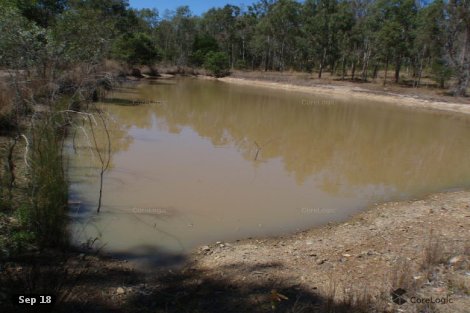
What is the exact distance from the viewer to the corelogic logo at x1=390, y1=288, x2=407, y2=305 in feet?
10.7

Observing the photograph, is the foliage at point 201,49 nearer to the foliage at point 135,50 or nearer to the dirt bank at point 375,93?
the dirt bank at point 375,93

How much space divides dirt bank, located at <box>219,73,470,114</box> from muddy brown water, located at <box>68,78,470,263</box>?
9.97 m

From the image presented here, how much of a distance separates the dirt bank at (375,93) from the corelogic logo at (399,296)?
2402 cm

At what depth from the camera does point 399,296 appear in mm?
3307

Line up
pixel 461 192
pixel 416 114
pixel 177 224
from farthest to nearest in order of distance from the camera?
pixel 416 114 → pixel 461 192 → pixel 177 224

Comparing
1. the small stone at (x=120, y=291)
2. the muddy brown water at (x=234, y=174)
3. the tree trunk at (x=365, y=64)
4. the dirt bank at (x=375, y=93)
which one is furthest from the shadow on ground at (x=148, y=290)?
the tree trunk at (x=365, y=64)

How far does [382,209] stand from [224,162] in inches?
145


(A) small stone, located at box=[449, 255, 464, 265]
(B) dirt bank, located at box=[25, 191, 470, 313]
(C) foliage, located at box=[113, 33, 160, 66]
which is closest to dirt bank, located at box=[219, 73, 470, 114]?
(C) foliage, located at box=[113, 33, 160, 66]

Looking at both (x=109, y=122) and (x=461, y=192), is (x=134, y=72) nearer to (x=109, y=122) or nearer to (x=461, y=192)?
(x=109, y=122)

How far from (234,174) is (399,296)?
16.6 ft

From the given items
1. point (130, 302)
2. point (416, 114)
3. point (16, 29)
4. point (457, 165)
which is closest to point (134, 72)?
point (416, 114)

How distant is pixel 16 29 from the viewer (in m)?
8.70

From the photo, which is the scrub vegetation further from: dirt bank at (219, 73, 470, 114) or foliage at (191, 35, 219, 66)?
dirt bank at (219, 73, 470, 114)

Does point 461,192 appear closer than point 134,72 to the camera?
Yes
